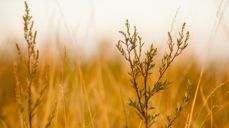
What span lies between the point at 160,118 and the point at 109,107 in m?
0.62

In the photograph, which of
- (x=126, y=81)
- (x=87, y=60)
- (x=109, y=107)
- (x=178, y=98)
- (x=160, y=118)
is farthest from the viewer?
(x=87, y=60)

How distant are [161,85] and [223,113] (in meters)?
1.82

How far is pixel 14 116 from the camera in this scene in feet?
10.8

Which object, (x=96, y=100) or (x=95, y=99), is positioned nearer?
(x=96, y=100)

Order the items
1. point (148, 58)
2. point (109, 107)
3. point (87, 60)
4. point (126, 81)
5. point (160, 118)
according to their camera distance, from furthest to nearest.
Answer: point (87, 60) → point (126, 81) → point (109, 107) → point (160, 118) → point (148, 58)

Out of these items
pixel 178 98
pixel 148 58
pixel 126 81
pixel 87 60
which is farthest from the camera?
pixel 87 60

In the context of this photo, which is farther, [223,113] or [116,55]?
[116,55]

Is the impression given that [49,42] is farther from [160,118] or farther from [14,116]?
[160,118]

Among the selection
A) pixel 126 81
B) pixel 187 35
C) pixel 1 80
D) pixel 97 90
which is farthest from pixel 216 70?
pixel 187 35

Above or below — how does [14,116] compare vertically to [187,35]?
below

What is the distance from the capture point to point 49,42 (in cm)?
336

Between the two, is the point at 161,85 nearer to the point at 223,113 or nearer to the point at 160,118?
the point at 160,118

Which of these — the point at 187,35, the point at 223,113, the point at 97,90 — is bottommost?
the point at 223,113

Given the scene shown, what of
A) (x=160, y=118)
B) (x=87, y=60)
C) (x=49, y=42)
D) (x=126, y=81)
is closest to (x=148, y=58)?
(x=160, y=118)
